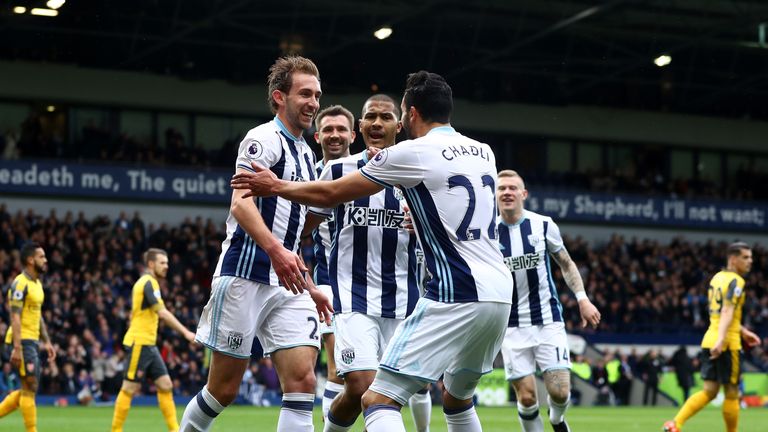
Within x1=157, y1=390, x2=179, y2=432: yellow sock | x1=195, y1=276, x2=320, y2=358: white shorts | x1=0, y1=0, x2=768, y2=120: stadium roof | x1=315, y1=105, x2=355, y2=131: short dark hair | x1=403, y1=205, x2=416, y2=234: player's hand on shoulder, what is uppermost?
x1=0, y1=0, x2=768, y2=120: stadium roof

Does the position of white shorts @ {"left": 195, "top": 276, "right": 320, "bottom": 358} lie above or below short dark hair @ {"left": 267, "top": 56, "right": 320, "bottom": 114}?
below

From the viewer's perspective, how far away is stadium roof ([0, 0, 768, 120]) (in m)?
31.8

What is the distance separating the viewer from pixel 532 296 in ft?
35.0

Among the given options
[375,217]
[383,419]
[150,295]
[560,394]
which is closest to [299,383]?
[383,419]

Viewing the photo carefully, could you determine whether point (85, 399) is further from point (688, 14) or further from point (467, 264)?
point (688, 14)

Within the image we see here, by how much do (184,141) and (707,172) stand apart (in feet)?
65.5

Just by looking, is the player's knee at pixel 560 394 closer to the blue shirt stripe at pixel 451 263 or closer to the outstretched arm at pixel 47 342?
the blue shirt stripe at pixel 451 263

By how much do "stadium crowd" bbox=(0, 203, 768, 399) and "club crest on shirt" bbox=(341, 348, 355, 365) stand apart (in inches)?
509

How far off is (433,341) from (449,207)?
742 millimetres

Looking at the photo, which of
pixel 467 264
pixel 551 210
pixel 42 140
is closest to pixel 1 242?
pixel 42 140

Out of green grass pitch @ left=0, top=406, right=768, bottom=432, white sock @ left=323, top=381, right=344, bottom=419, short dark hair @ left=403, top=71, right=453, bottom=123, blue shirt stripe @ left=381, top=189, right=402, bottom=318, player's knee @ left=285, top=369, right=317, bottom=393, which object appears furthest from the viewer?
green grass pitch @ left=0, top=406, right=768, bottom=432

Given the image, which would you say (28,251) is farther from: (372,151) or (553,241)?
(372,151)

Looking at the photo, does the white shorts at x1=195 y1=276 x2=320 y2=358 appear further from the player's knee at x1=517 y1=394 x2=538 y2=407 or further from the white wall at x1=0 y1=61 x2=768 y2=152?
the white wall at x1=0 y1=61 x2=768 y2=152

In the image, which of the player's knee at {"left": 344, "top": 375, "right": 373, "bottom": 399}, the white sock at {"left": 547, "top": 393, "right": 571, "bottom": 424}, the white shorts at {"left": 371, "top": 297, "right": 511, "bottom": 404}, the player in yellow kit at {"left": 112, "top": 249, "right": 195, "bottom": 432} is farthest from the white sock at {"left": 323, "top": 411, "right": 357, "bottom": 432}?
the player in yellow kit at {"left": 112, "top": 249, "right": 195, "bottom": 432}
